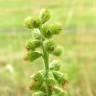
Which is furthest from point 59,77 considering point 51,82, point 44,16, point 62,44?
point 62,44

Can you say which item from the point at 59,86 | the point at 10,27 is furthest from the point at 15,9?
the point at 59,86

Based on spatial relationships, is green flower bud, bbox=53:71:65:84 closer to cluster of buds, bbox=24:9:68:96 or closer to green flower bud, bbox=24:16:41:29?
cluster of buds, bbox=24:9:68:96

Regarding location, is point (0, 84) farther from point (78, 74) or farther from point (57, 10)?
point (57, 10)

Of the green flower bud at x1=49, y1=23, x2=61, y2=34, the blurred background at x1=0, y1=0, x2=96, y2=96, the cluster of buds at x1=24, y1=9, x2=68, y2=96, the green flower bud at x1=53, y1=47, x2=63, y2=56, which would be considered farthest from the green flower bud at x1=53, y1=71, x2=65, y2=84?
the blurred background at x1=0, y1=0, x2=96, y2=96

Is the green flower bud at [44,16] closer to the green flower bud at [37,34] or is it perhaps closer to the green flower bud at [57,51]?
the green flower bud at [37,34]

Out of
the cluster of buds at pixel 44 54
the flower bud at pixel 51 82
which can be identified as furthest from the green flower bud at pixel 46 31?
the flower bud at pixel 51 82
